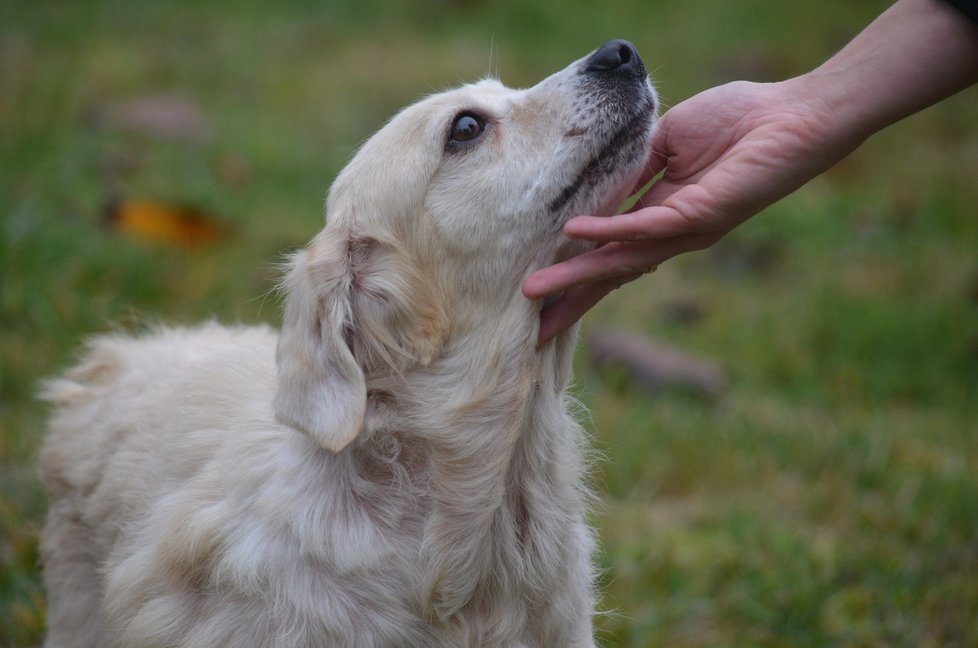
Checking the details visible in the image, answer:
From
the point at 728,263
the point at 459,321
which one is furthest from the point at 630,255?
the point at 728,263

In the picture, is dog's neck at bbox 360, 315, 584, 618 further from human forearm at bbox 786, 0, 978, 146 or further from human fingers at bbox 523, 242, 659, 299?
human forearm at bbox 786, 0, 978, 146

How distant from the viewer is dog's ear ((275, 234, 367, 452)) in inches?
110

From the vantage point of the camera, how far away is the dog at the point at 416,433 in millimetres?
2867

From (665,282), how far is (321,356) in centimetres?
597

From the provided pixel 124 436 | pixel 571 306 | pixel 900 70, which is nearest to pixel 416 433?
pixel 571 306

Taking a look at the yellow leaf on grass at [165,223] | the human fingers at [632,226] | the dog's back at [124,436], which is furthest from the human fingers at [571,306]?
the yellow leaf on grass at [165,223]

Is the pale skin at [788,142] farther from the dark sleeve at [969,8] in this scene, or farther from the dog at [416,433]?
the dog at [416,433]

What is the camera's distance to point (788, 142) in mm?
2959

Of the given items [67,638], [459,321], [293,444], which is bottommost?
[67,638]

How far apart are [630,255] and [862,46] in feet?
3.08

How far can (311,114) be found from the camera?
10352 millimetres

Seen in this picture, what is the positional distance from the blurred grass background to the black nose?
1364 millimetres

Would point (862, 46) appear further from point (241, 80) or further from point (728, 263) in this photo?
point (241, 80)

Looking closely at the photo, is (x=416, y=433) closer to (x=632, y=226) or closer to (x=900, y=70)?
(x=632, y=226)
